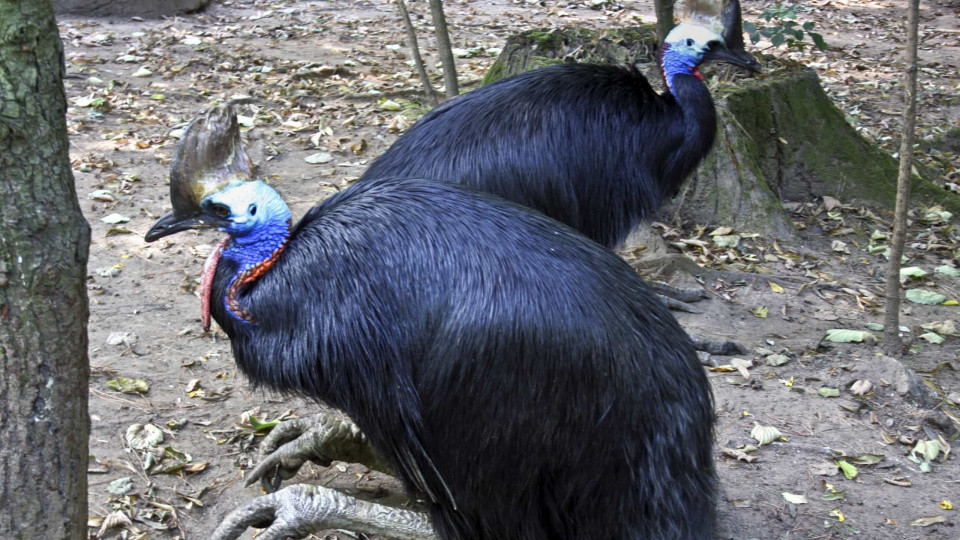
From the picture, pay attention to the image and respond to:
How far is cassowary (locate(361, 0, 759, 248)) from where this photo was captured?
337 centimetres

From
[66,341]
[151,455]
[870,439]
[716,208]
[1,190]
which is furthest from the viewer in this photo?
[716,208]

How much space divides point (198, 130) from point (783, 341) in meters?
2.73

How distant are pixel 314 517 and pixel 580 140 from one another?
5.64 feet

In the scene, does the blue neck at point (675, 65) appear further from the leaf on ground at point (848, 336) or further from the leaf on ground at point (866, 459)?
the leaf on ground at point (866, 459)

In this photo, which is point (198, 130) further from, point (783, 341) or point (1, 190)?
point (783, 341)

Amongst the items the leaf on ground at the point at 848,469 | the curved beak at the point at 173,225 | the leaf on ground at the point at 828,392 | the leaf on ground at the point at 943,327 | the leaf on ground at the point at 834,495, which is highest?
the curved beak at the point at 173,225

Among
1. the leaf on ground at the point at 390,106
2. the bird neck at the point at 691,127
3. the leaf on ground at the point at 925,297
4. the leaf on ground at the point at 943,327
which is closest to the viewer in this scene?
the bird neck at the point at 691,127

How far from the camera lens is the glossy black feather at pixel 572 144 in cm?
Result: 336

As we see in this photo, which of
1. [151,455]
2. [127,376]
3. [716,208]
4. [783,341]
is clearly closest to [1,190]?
[151,455]

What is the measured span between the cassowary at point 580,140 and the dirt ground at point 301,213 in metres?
0.72

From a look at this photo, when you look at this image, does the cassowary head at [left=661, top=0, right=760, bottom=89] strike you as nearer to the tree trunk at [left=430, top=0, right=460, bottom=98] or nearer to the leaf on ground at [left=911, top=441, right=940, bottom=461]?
the tree trunk at [left=430, top=0, right=460, bottom=98]

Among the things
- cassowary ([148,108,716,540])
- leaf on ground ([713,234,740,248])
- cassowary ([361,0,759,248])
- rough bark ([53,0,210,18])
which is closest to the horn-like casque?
cassowary ([361,0,759,248])

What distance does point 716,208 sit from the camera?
4891 millimetres

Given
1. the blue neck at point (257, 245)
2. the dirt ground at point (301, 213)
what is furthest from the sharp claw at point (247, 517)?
the blue neck at point (257, 245)
